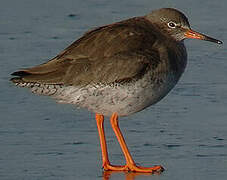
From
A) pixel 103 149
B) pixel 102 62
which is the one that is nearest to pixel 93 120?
pixel 103 149

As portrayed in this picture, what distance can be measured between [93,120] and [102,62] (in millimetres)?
1216

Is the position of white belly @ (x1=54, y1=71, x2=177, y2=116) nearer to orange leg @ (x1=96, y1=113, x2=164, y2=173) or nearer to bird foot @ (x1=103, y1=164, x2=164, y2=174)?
orange leg @ (x1=96, y1=113, x2=164, y2=173)

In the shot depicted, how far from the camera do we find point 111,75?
305 inches

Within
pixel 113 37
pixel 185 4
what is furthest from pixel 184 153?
pixel 185 4

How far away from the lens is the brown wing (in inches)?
305

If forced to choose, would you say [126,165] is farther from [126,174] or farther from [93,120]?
[93,120]

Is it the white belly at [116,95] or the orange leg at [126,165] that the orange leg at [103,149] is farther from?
the white belly at [116,95]

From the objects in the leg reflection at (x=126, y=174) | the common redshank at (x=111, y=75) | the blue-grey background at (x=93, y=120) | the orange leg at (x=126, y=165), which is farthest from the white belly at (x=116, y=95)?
the leg reflection at (x=126, y=174)

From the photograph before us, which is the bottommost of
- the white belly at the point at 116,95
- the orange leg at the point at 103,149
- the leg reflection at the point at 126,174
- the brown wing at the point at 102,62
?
the leg reflection at the point at 126,174

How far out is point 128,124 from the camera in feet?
28.5

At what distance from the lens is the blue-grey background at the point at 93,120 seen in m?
7.46

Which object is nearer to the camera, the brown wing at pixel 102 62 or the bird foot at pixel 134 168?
the bird foot at pixel 134 168

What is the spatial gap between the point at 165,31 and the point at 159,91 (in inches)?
34.8

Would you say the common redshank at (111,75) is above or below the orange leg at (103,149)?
above
